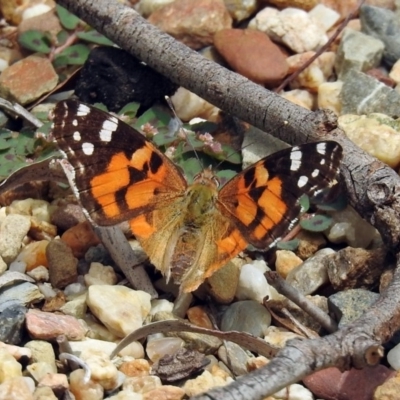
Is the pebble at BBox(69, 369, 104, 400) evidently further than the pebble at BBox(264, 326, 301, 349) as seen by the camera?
No

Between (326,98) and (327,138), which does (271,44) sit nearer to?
(326,98)

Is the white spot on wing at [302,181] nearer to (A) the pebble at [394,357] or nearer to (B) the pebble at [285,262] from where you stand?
(B) the pebble at [285,262]

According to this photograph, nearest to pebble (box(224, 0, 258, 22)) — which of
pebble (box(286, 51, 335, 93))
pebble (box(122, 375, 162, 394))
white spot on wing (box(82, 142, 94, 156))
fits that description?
pebble (box(286, 51, 335, 93))

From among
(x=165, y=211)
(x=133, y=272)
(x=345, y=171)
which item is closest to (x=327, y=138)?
(x=345, y=171)

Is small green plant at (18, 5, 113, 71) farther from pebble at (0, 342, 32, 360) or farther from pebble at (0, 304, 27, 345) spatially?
pebble at (0, 342, 32, 360)

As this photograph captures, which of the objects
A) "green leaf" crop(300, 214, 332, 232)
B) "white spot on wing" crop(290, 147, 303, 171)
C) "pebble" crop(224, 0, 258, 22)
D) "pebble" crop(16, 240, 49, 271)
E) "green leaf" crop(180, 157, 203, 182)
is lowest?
"pebble" crop(16, 240, 49, 271)

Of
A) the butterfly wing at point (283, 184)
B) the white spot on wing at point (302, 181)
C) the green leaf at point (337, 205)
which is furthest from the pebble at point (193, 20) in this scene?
the white spot on wing at point (302, 181)
